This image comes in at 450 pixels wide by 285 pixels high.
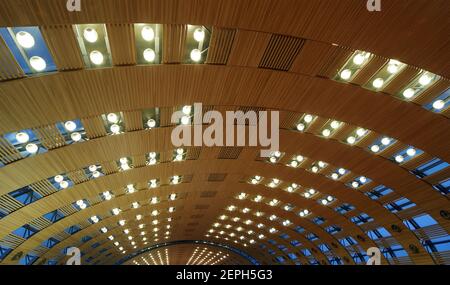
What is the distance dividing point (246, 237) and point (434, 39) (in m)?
33.4

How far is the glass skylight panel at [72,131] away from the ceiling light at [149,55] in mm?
4205

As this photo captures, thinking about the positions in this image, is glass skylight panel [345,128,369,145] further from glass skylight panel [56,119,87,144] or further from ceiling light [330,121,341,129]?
glass skylight panel [56,119,87,144]

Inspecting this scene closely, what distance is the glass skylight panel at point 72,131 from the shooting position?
11.3 meters

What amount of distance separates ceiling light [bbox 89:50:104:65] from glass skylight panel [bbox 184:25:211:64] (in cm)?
223

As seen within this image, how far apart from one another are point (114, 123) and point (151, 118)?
1336 mm

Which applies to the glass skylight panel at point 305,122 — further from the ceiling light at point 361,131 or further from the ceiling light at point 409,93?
the ceiling light at point 409,93

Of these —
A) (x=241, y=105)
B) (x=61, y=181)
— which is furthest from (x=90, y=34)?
(x=61, y=181)

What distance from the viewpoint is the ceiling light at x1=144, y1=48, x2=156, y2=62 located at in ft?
28.6

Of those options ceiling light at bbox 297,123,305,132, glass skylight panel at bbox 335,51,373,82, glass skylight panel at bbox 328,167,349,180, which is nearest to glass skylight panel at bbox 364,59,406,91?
glass skylight panel at bbox 335,51,373,82

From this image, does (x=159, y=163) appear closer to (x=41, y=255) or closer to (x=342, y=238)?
(x=41, y=255)

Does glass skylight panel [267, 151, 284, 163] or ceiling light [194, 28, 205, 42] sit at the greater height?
glass skylight panel [267, 151, 284, 163]

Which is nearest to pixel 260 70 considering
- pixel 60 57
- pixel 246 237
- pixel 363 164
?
pixel 60 57

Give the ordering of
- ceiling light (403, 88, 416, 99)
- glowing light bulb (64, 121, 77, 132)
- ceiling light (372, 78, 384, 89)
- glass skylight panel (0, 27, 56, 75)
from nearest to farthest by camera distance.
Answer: glass skylight panel (0, 27, 56, 75), ceiling light (372, 78, 384, 89), ceiling light (403, 88, 416, 99), glowing light bulb (64, 121, 77, 132)

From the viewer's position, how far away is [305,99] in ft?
37.3
